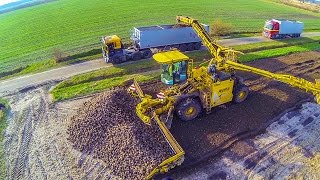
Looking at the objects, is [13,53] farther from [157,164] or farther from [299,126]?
[299,126]

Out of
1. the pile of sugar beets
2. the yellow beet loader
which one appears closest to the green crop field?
the pile of sugar beets

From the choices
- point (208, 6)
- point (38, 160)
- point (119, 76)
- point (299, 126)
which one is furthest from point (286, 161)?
point (208, 6)

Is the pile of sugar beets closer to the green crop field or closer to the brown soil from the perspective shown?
the brown soil

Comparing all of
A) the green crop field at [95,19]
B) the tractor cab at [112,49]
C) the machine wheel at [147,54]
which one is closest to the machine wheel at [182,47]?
the machine wheel at [147,54]

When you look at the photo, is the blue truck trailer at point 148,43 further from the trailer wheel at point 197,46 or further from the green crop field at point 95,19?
the green crop field at point 95,19

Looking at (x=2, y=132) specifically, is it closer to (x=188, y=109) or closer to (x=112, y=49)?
(x=188, y=109)

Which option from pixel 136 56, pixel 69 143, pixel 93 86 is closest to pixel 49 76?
pixel 93 86
